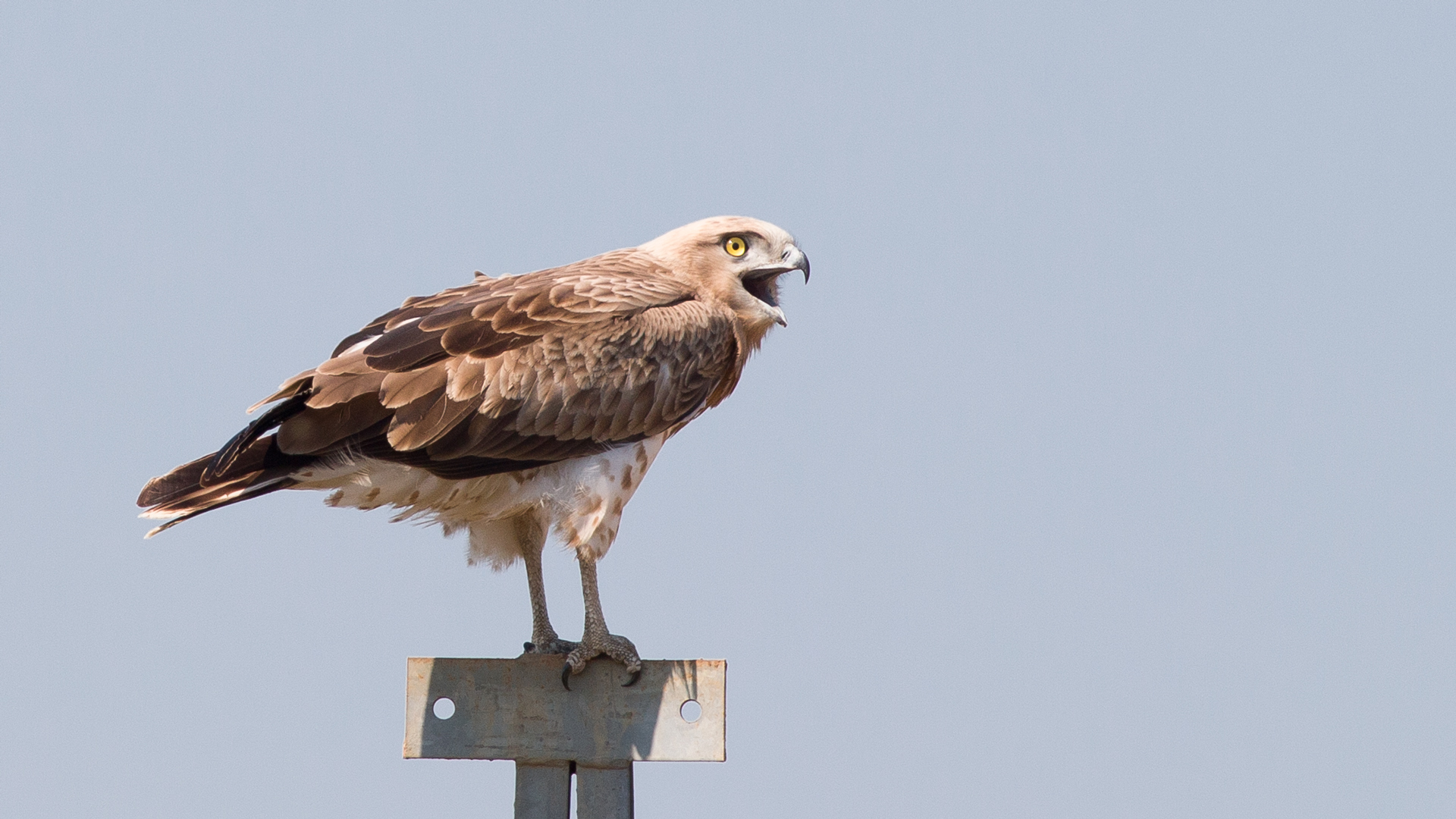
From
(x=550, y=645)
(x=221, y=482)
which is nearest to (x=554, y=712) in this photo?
(x=550, y=645)

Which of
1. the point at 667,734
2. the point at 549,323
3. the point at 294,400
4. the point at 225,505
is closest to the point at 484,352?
the point at 549,323

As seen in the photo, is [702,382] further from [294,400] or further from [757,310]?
[294,400]

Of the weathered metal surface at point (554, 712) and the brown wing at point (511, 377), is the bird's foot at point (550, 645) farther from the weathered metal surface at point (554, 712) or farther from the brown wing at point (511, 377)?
the brown wing at point (511, 377)

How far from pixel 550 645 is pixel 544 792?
1152 millimetres

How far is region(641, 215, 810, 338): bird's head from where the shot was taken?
8461mm

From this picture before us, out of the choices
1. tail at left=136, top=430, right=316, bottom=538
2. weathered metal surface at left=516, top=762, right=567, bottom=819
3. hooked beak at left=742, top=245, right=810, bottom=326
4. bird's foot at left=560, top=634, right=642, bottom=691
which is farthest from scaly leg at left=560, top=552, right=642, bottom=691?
Answer: hooked beak at left=742, top=245, right=810, bottom=326

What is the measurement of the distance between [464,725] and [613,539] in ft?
3.96

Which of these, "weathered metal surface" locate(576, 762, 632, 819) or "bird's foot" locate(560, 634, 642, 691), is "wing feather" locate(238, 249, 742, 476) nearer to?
"bird's foot" locate(560, 634, 642, 691)

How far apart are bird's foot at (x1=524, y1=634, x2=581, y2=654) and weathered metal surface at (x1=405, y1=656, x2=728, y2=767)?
1.97 ft

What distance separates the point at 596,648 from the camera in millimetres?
7277

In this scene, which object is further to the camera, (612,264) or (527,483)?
(612,264)

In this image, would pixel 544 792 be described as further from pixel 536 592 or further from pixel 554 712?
pixel 536 592

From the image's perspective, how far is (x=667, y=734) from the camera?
6.93 metres

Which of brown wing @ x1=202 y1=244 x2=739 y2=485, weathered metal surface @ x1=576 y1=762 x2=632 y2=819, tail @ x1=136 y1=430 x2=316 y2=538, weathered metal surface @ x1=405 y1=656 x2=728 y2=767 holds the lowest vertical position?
weathered metal surface @ x1=576 y1=762 x2=632 y2=819
